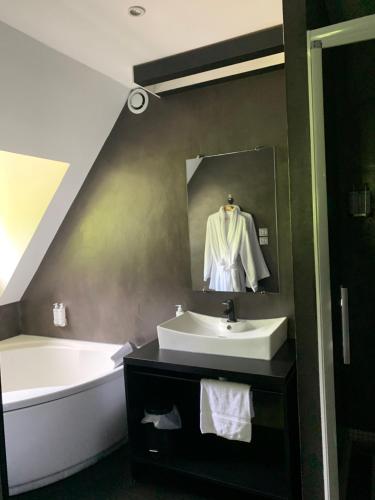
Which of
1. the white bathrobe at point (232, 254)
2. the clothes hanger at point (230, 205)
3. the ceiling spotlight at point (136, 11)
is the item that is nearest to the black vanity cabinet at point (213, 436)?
the white bathrobe at point (232, 254)

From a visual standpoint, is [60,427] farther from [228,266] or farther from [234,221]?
[234,221]

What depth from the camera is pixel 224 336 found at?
7.97 ft

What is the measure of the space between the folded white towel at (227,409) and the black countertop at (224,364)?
0.26 feet

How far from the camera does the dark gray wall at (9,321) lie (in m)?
3.41

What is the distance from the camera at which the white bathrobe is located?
253 centimetres

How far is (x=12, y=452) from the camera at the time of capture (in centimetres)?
217

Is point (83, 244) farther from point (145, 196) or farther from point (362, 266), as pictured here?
point (362, 266)

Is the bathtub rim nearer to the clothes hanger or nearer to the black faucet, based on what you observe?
the black faucet

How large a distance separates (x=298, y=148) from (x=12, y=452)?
212 centimetres

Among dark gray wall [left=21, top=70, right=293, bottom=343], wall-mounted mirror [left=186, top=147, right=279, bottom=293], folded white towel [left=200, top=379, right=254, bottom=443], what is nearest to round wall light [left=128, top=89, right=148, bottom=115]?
dark gray wall [left=21, top=70, right=293, bottom=343]

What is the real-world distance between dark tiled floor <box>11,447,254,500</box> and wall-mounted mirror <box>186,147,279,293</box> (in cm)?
116

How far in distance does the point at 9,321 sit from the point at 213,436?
2.01 metres

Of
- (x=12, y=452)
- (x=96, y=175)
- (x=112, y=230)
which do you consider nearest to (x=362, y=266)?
(x=112, y=230)

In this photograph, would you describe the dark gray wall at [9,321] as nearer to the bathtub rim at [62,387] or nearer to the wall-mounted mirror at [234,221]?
the bathtub rim at [62,387]
